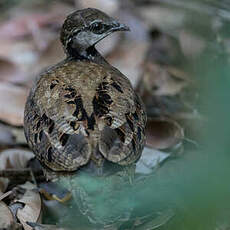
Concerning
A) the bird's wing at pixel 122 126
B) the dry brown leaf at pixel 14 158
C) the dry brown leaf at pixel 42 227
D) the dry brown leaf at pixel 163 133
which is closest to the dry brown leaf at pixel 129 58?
the dry brown leaf at pixel 163 133

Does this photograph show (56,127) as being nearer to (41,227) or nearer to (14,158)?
(41,227)

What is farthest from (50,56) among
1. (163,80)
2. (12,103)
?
(163,80)

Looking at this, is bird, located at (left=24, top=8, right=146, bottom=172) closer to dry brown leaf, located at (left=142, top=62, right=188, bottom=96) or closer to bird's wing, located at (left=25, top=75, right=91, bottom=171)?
bird's wing, located at (left=25, top=75, right=91, bottom=171)

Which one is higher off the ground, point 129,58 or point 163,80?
point 129,58

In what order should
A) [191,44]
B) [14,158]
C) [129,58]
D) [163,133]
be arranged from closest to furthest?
[14,158]
[163,133]
[191,44]
[129,58]

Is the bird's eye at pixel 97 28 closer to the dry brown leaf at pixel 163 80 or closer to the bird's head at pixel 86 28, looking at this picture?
the bird's head at pixel 86 28

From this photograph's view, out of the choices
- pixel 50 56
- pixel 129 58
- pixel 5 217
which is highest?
pixel 5 217

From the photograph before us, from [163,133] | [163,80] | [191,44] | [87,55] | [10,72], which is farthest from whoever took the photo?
[163,80]
